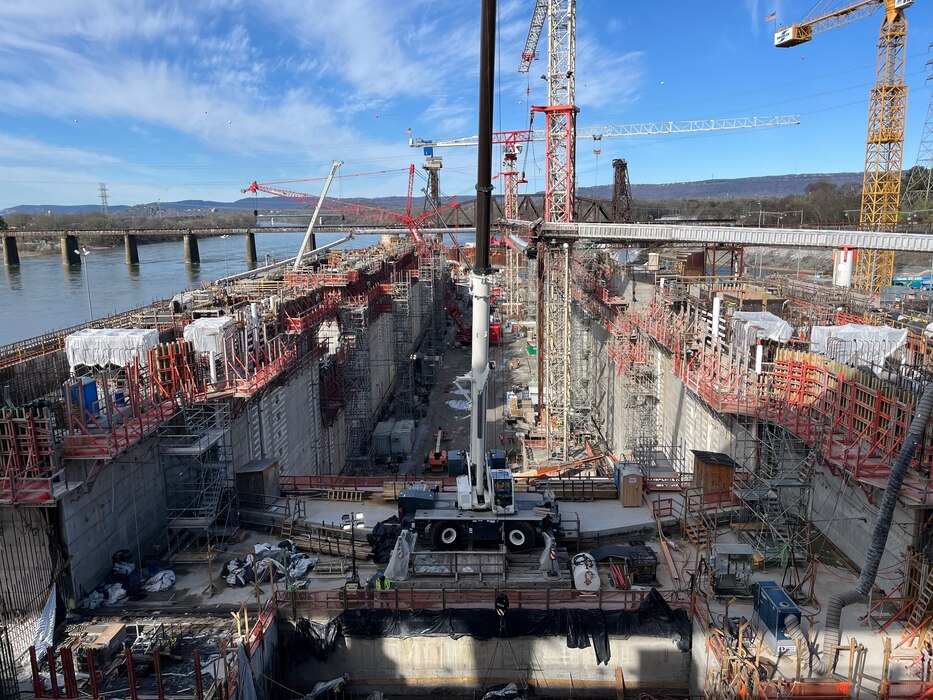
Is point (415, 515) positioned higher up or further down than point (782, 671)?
higher up

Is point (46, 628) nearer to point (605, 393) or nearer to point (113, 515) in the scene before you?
point (113, 515)

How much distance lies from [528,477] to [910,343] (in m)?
12.5

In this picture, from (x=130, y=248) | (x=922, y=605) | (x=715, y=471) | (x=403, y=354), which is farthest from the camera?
(x=130, y=248)

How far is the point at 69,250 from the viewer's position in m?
91.9

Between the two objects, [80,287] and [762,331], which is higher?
[762,331]

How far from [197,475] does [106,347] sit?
167 inches

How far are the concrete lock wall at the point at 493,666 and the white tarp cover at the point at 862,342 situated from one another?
1010cm

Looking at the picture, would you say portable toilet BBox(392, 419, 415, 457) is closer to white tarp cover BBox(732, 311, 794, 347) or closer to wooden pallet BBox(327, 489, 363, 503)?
wooden pallet BBox(327, 489, 363, 503)

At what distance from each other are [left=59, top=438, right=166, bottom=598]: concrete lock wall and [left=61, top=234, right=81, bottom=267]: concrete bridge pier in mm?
90025

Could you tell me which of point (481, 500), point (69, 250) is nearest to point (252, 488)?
point (481, 500)

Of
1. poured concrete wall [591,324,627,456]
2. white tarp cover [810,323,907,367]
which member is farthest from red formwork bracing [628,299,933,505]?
poured concrete wall [591,324,627,456]

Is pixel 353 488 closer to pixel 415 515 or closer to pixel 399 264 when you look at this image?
pixel 415 515

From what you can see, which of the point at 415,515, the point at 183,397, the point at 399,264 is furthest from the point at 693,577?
the point at 399,264

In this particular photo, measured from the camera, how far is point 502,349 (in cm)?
5400
